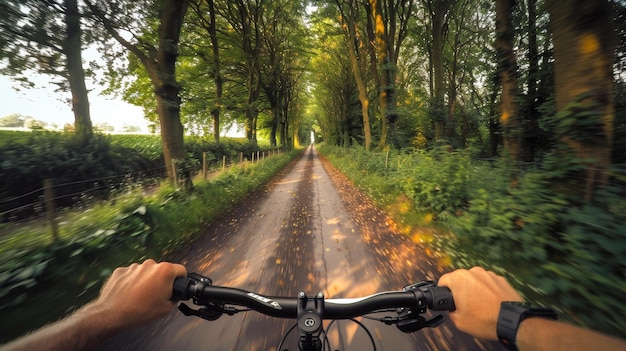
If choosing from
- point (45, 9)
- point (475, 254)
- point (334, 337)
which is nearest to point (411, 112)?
point (475, 254)

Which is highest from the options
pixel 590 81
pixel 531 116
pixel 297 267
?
pixel 531 116

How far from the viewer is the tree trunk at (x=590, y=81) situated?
2990 mm

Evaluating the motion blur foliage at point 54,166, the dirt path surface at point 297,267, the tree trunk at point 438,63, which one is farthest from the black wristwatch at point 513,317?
the tree trunk at point 438,63

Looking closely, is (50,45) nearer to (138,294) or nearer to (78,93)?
(78,93)

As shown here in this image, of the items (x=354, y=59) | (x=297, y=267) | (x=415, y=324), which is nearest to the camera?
(x=415, y=324)

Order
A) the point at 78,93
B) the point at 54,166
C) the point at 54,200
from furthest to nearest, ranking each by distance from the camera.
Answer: the point at 78,93 < the point at 54,166 < the point at 54,200

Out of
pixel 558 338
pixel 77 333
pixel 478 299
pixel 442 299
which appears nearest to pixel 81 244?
pixel 77 333

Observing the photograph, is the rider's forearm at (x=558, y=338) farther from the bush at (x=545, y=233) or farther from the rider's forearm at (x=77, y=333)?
the rider's forearm at (x=77, y=333)

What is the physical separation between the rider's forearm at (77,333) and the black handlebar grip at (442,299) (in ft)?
5.71

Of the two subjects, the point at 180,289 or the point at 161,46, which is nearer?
the point at 180,289

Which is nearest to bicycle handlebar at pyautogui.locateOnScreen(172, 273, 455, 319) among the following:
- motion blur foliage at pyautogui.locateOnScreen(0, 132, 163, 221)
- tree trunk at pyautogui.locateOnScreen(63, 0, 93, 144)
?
motion blur foliage at pyautogui.locateOnScreen(0, 132, 163, 221)

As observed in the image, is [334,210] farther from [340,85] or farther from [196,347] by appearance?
[340,85]

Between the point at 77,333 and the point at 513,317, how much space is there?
7.02ft

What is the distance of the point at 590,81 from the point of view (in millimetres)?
3105
